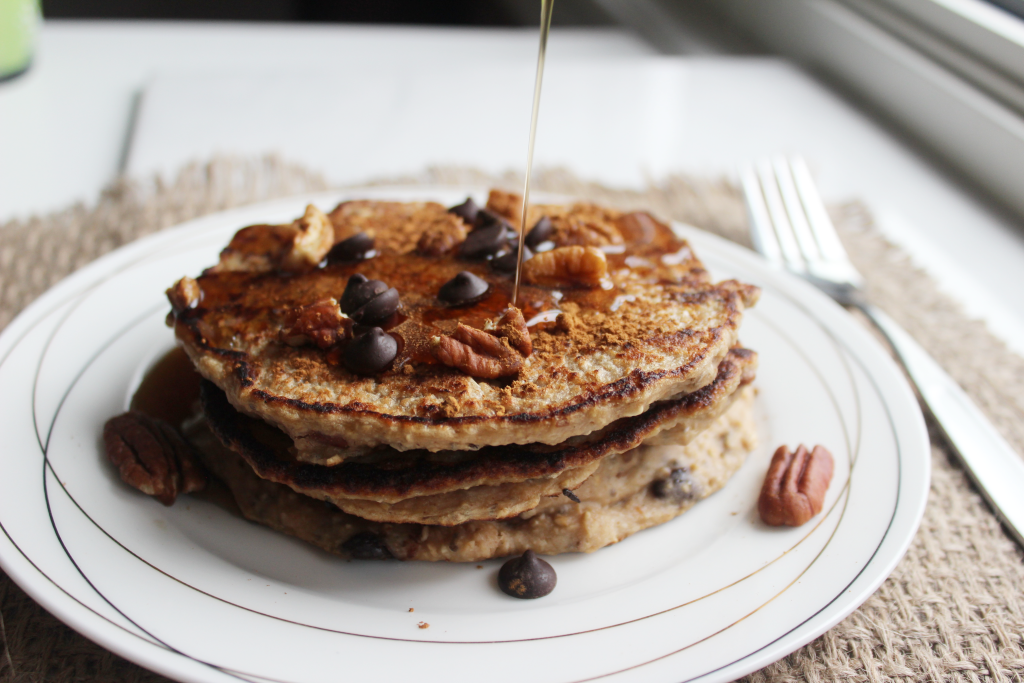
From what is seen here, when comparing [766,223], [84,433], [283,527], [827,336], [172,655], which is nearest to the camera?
[172,655]

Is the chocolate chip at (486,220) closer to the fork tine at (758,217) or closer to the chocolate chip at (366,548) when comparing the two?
the chocolate chip at (366,548)

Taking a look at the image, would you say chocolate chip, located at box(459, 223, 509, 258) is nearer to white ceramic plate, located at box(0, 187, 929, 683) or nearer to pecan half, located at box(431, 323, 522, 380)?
pecan half, located at box(431, 323, 522, 380)

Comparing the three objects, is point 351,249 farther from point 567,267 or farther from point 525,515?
point 525,515

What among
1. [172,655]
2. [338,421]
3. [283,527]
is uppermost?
[338,421]

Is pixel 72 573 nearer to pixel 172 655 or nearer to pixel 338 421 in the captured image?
A: pixel 172 655

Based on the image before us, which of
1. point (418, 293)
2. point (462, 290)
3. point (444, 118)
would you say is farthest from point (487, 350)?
point (444, 118)

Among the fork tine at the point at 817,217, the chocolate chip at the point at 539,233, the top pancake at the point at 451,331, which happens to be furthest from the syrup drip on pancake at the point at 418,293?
the fork tine at the point at 817,217

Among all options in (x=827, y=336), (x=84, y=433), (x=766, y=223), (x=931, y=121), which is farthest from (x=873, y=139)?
(x=84, y=433)
